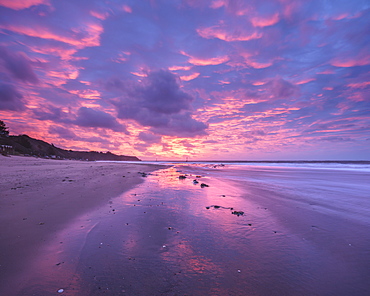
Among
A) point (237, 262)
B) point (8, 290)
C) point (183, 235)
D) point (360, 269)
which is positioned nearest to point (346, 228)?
point (360, 269)

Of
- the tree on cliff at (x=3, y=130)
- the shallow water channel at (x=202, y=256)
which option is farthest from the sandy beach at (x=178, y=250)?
the tree on cliff at (x=3, y=130)

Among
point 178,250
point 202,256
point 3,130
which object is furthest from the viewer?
point 3,130

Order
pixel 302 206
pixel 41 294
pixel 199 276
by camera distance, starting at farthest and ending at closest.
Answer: pixel 302 206 → pixel 199 276 → pixel 41 294

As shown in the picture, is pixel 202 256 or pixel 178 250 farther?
pixel 178 250

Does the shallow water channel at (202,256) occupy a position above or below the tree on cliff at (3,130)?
below

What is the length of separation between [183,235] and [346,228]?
6.02 meters

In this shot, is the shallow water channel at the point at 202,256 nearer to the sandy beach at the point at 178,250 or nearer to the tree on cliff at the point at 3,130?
the sandy beach at the point at 178,250

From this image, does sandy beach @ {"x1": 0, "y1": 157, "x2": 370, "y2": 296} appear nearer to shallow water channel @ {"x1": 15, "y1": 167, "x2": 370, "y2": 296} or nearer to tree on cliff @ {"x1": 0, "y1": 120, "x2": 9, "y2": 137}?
shallow water channel @ {"x1": 15, "y1": 167, "x2": 370, "y2": 296}

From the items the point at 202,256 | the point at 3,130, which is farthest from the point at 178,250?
the point at 3,130

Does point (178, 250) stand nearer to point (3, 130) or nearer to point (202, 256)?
point (202, 256)

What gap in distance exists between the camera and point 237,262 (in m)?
4.17

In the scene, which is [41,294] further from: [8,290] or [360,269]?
[360,269]

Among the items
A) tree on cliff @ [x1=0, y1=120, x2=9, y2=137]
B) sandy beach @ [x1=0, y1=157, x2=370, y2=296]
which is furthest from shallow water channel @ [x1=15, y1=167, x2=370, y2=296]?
tree on cliff @ [x1=0, y1=120, x2=9, y2=137]

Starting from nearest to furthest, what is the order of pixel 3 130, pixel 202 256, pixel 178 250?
pixel 202 256 → pixel 178 250 → pixel 3 130
